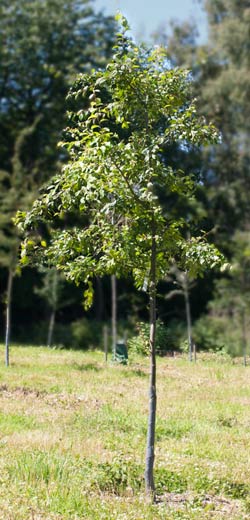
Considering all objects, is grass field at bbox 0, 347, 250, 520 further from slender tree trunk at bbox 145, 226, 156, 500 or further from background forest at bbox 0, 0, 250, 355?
background forest at bbox 0, 0, 250, 355

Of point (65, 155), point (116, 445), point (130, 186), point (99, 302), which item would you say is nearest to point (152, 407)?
point (116, 445)

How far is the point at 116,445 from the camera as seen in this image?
10.2 meters

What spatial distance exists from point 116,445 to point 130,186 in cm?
449

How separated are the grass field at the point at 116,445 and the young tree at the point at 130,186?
28.4 inches

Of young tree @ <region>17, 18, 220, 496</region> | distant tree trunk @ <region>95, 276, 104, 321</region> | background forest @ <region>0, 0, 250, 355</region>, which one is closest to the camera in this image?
young tree @ <region>17, 18, 220, 496</region>

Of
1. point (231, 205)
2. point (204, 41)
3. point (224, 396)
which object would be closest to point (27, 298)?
point (231, 205)

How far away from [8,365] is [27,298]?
18662 mm

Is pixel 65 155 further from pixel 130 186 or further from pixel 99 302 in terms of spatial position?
pixel 130 186

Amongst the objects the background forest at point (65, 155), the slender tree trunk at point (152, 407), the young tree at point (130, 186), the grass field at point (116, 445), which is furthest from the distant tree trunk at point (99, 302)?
the slender tree trunk at point (152, 407)

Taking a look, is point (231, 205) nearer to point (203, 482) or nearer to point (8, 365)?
point (8, 365)

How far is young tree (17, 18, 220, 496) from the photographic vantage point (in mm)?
7887

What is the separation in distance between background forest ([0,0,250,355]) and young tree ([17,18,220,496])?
22549 millimetres

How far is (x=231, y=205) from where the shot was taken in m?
37.1

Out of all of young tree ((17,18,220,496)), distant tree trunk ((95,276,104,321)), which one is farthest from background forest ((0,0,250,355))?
young tree ((17,18,220,496))
